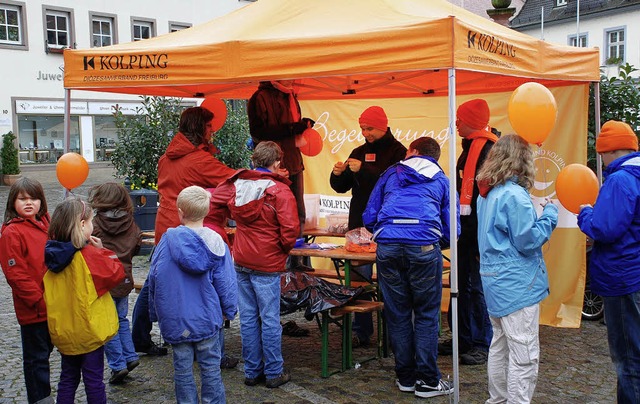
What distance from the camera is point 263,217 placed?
516 centimetres

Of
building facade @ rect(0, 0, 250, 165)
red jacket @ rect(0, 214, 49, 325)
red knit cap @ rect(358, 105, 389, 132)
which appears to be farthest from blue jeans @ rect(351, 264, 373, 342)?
building facade @ rect(0, 0, 250, 165)

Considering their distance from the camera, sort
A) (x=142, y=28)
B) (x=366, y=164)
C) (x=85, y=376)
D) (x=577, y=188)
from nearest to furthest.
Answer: (x=85, y=376)
(x=577, y=188)
(x=366, y=164)
(x=142, y=28)

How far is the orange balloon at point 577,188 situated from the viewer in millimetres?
4555

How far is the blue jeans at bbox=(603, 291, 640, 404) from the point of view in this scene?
13.3 ft

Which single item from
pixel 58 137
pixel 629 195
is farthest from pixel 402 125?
pixel 58 137

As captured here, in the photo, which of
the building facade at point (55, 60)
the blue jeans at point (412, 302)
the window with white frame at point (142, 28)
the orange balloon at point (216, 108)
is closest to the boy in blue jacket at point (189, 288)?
the blue jeans at point (412, 302)

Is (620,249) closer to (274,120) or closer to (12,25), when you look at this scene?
(274,120)

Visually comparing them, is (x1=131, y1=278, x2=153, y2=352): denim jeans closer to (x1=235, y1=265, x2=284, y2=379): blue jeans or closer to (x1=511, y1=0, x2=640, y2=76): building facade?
(x1=235, y1=265, x2=284, y2=379): blue jeans

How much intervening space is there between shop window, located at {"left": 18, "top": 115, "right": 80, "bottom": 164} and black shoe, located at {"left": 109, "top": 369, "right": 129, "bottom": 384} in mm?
22473

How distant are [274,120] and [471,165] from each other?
176 centimetres

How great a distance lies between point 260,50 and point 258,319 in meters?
1.97

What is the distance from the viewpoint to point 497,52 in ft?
16.5

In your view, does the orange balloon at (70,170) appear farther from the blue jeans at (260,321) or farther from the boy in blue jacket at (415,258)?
the boy in blue jacket at (415,258)

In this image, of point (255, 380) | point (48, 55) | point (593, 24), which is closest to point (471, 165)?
point (255, 380)
